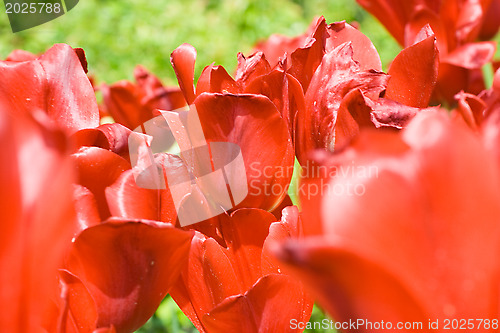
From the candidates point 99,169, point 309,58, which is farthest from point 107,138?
point 309,58

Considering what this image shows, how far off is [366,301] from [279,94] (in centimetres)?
22

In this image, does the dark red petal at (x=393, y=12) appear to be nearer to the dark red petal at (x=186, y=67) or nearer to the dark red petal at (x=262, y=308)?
the dark red petal at (x=186, y=67)

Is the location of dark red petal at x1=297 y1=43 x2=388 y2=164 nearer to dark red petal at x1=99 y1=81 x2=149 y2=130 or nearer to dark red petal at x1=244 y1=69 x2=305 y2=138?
dark red petal at x1=244 y1=69 x2=305 y2=138

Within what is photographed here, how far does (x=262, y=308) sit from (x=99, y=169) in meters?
0.11

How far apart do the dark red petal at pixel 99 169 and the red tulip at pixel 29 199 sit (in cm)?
10

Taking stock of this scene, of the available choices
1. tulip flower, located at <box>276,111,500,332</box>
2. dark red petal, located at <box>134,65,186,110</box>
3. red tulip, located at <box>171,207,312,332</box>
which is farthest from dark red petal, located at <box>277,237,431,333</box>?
dark red petal, located at <box>134,65,186,110</box>

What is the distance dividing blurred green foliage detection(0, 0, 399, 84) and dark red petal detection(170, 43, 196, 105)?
2.38m

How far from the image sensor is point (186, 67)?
447 millimetres

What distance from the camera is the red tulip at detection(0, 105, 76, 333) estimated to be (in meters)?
0.22

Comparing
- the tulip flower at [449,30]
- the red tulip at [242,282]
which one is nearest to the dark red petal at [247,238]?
the red tulip at [242,282]

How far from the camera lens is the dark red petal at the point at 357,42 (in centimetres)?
48

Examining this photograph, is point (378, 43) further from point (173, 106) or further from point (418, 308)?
point (418, 308)

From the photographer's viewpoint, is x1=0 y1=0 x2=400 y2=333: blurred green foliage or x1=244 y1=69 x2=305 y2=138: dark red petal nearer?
x1=244 y1=69 x2=305 y2=138: dark red petal

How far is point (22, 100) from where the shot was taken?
0.41 m
